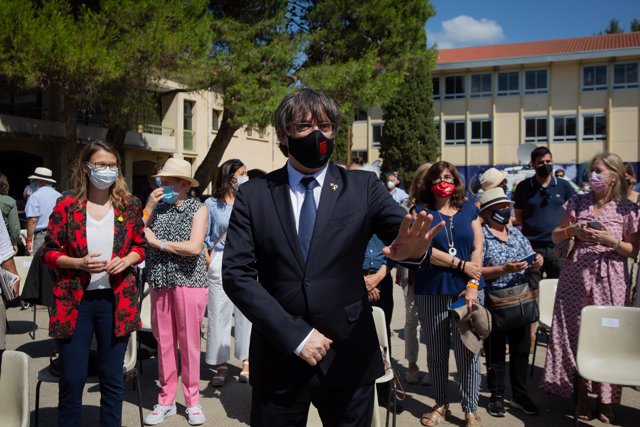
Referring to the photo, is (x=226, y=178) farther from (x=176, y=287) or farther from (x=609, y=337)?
(x=609, y=337)

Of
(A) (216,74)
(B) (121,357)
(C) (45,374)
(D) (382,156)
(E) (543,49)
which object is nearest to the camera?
(B) (121,357)

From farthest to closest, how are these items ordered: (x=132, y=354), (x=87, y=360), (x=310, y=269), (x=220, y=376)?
(x=220, y=376) < (x=132, y=354) < (x=87, y=360) < (x=310, y=269)

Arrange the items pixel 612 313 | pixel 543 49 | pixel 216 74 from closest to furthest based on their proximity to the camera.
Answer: pixel 612 313
pixel 216 74
pixel 543 49

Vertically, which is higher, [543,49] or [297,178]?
[543,49]

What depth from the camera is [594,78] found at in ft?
120

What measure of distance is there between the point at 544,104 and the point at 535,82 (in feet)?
5.14

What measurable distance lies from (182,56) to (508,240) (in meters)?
11.3

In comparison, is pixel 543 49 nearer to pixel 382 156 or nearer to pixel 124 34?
pixel 382 156

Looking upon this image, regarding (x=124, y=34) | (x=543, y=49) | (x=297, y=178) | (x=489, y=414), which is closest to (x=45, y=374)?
(x=297, y=178)

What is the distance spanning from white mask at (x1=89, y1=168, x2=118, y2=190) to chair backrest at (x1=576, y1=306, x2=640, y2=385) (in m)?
3.57

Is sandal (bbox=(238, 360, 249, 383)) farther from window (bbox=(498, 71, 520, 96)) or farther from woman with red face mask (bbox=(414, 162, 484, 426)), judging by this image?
window (bbox=(498, 71, 520, 96))

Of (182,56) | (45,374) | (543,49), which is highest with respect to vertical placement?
(543,49)

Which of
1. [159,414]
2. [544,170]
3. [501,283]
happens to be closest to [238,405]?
[159,414]

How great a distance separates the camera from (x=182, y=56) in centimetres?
1422
